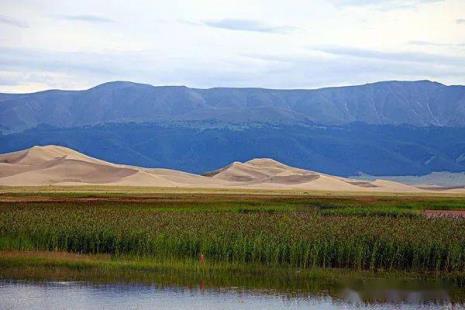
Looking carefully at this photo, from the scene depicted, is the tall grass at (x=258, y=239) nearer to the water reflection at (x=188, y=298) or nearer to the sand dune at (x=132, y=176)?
the water reflection at (x=188, y=298)

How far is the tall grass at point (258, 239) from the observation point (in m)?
30.5

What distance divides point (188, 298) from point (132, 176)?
76391mm

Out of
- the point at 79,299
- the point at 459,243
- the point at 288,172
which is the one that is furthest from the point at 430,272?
the point at 288,172

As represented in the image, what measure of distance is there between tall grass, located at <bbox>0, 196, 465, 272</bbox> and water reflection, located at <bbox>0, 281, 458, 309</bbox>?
3.42 meters

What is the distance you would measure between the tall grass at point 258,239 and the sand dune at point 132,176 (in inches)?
2223

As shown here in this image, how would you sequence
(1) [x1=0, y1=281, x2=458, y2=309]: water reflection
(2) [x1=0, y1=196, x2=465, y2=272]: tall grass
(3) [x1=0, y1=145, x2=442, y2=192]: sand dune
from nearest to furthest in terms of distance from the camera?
(1) [x1=0, y1=281, x2=458, y2=309]: water reflection < (2) [x1=0, y1=196, x2=465, y2=272]: tall grass < (3) [x1=0, y1=145, x2=442, y2=192]: sand dune

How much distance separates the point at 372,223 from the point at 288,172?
276 ft

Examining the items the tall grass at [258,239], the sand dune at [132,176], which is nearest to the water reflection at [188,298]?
the tall grass at [258,239]

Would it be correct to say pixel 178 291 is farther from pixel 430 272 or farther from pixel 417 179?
pixel 417 179

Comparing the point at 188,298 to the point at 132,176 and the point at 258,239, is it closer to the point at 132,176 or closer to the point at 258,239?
the point at 258,239

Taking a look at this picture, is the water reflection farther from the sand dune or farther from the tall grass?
the sand dune

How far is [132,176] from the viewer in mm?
101062

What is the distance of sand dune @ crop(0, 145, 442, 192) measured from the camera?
319 ft

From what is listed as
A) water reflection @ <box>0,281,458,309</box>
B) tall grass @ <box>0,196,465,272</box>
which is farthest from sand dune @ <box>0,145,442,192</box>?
water reflection @ <box>0,281,458,309</box>
